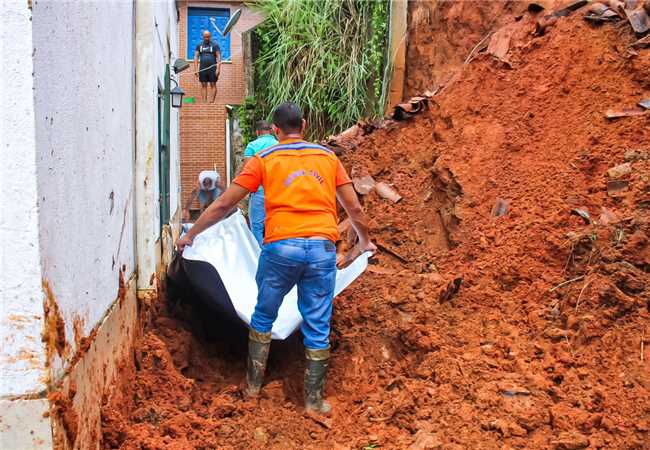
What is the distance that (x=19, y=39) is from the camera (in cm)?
197

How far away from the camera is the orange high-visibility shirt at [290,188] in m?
3.76

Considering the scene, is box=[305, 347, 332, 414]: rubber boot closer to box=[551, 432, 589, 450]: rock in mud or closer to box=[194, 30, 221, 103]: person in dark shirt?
box=[551, 432, 589, 450]: rock in mud

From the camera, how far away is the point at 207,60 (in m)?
13.6

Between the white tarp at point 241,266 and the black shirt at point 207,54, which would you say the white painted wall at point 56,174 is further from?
the black shirt at point 207,54

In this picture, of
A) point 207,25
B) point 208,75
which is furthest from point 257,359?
point 207,25

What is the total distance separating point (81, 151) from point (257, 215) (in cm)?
340

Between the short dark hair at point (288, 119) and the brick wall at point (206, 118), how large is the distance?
35.0ft

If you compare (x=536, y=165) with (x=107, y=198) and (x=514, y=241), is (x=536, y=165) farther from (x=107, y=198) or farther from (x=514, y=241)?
(x=107, y=198)

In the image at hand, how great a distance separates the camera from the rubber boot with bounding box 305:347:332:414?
12.7 ft

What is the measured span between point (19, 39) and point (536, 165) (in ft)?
13.9

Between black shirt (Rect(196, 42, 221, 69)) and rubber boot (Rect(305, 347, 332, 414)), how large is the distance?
36.1 ft

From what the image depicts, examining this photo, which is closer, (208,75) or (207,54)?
(207,54)

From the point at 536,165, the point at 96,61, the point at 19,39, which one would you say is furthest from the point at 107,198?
the point at 536,165

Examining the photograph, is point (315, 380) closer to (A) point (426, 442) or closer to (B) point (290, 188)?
(A) point (426, 442)
